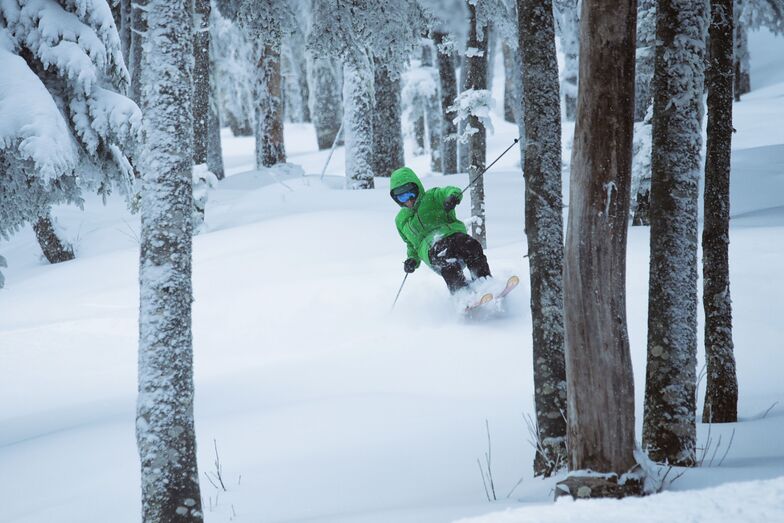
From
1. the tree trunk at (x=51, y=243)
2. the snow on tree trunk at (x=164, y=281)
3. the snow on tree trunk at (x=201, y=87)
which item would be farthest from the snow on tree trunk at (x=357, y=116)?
the snow on tree trunk at (x=164, y=281)

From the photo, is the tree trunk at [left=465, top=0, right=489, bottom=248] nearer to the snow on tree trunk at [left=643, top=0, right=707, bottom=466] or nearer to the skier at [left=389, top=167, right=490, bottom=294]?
the skier at [left=389, top=167, right=490, bottom=294]

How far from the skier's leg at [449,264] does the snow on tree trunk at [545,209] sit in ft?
13.3

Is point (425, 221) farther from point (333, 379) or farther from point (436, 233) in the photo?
point (333, 379)

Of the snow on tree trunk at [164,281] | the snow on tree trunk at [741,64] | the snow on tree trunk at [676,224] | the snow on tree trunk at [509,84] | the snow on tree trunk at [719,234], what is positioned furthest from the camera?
the snow on tree trunk at [509,84]

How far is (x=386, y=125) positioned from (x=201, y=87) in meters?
5.69

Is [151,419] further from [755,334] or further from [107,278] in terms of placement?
[107,278]

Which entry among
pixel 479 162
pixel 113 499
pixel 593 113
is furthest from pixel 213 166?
pixel 593 113

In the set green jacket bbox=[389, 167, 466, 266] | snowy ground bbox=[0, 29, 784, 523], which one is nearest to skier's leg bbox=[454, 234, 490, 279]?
green jacket bbox=[389, 167, 466, 266]

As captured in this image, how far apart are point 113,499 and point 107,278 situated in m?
8.06

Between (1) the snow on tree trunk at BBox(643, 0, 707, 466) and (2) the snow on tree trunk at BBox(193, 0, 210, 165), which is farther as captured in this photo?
(2) the snow on tree trunk at BBox(193, 0, 210, 165)

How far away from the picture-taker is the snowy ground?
5.26m

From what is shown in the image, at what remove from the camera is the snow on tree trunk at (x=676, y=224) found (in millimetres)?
4809

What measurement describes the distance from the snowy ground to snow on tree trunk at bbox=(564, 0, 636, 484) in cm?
41

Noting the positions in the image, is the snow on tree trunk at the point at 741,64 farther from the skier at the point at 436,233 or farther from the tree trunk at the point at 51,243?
the tree trunk at the point at 51,243
